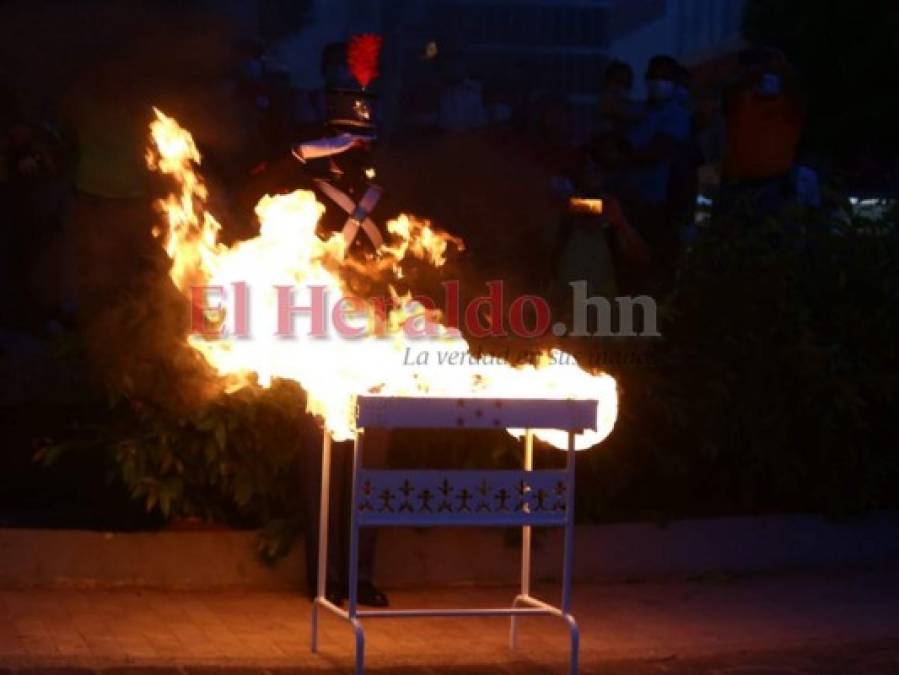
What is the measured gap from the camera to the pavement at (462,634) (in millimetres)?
7418

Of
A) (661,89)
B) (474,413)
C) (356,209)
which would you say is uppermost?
(661,89)

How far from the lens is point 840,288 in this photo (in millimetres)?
10445

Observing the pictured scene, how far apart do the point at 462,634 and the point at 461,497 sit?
3.93ft

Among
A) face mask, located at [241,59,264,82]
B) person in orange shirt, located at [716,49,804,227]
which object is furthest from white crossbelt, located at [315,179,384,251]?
person in orange shirt, located at [716,49,804,227]

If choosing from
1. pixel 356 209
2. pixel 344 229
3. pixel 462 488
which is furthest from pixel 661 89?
pixel 462 488

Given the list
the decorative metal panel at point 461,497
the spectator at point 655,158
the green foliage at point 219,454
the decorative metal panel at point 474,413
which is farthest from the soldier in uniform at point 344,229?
the spectator at point 655,158

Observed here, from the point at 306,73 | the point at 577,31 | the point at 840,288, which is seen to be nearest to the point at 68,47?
the point at 306,73

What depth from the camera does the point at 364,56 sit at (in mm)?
8797

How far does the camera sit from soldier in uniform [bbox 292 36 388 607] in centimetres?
835

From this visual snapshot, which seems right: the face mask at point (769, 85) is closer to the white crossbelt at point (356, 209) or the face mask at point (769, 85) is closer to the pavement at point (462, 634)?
the pavement at point (462, 634)

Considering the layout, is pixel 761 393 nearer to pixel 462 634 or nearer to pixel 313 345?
pixel 462 634

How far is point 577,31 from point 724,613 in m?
8.84

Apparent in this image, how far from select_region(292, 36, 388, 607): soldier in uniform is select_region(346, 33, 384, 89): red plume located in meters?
0.17

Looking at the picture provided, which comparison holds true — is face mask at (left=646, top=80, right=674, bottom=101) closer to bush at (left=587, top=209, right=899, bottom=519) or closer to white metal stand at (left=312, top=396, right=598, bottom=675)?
bush at (left=587, top=209, right=899, bottom=519)
